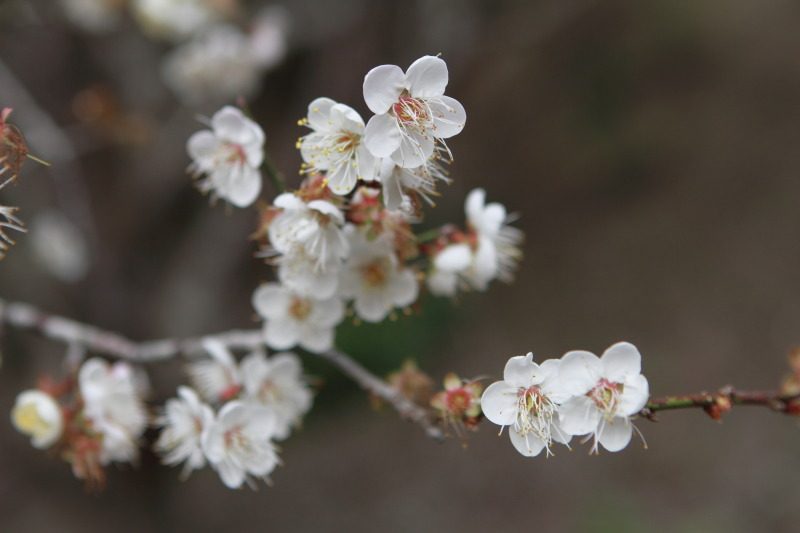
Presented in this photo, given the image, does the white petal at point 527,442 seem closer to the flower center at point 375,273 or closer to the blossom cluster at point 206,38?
the flower center at point 375,273

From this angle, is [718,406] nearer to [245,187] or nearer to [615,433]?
[615,433]

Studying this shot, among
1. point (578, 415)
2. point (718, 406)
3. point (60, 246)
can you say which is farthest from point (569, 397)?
point (60, 246)

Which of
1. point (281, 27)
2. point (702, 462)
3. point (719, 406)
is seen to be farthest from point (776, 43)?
point (719, 406)

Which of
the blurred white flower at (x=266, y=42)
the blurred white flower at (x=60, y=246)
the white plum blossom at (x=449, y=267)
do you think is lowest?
the white plum blossom at (x=449, y=267)

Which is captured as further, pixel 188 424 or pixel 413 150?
pixel 188 424

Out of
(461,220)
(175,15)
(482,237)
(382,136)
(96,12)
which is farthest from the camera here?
(461,220)

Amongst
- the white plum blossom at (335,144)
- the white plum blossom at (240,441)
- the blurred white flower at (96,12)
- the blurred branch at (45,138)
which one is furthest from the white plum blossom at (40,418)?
the blurred white flower at (96,12)

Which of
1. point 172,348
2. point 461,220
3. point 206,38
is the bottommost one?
point 172,348
